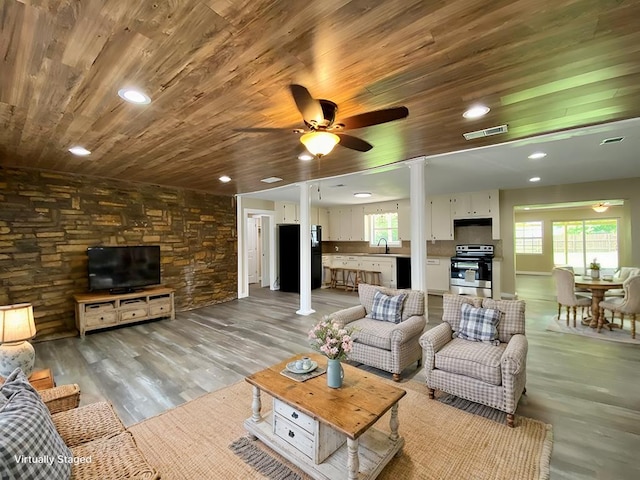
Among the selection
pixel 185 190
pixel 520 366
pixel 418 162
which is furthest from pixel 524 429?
pixel 185 190

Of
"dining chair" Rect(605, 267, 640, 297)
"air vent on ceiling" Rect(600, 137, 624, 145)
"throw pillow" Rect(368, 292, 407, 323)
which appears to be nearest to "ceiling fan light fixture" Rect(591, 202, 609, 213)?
"dining chair" Rect(605, 267, 640, 297)

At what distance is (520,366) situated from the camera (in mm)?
2227

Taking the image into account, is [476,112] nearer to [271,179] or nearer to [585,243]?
[271,179]

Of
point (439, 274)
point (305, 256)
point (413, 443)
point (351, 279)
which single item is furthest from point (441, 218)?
point (413, 443)

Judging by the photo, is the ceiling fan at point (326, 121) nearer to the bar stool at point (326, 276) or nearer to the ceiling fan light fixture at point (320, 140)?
the ceiling fan light fixture at point (320, 140)

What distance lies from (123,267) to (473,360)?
Result: 5.33 metres

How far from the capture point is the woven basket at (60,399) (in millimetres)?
1785

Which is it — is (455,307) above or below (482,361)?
above

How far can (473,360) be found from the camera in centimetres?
242

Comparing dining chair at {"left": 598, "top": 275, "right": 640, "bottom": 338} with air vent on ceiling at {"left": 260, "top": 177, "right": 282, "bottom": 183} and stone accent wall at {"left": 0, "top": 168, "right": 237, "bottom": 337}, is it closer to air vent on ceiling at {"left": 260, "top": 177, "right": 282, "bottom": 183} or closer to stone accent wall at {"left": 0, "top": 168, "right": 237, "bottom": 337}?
air vent on ceiling at {"left": 260, "top": 177, "right": 282, "bottom": 183}

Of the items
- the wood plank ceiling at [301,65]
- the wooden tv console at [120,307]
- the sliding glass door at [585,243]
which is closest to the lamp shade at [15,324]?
the wood plank ceiling at [301,65]

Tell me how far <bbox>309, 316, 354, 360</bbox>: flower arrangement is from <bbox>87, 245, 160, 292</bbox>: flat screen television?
4.44 metres

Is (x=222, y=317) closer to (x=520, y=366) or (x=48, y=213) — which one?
(x=48, y=213)

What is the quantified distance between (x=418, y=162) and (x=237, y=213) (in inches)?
184
